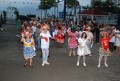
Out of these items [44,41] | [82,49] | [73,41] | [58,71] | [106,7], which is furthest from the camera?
[106,7]

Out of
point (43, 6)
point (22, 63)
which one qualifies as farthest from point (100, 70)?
point (43, 6)

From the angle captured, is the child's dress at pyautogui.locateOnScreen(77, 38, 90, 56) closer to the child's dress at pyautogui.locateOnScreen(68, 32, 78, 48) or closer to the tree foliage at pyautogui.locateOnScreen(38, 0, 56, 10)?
the child's dress at pyautogui.locateOnScreen(68, 32, 78, 48)

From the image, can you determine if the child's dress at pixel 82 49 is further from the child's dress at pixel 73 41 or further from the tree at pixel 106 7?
the tree at pixel 106 7

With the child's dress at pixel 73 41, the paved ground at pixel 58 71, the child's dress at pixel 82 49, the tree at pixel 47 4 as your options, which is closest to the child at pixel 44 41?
the paved ground at pixel 58 71

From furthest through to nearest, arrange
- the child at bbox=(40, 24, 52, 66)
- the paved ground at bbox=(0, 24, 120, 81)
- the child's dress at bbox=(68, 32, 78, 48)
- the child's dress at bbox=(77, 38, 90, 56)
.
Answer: the child's dress at bbox=(68, 32, 78, 48) < the child's dress at bbox=(77, 38, 90, 56) < the child at bbox=(40, 24, 52, 66) < the paved ground at bbox=(0, 24, 120, 81)

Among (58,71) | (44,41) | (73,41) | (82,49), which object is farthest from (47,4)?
(58,71)

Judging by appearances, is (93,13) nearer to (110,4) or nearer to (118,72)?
(110,4)

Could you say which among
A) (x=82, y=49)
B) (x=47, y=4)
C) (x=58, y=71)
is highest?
(x=47, y=4)

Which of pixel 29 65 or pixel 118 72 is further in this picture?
pixel 29 65

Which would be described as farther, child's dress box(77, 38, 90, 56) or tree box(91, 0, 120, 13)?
tree box(91, 0, 120, 13)

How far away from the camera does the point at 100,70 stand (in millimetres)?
12922

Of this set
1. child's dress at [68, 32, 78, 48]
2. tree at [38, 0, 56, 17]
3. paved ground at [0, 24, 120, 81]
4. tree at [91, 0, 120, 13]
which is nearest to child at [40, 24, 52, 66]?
paved ground at [0, 24, 120, 81]

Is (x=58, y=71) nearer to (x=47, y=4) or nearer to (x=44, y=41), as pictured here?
(x=44, y=41)

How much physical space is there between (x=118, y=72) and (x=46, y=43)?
3135 mm
